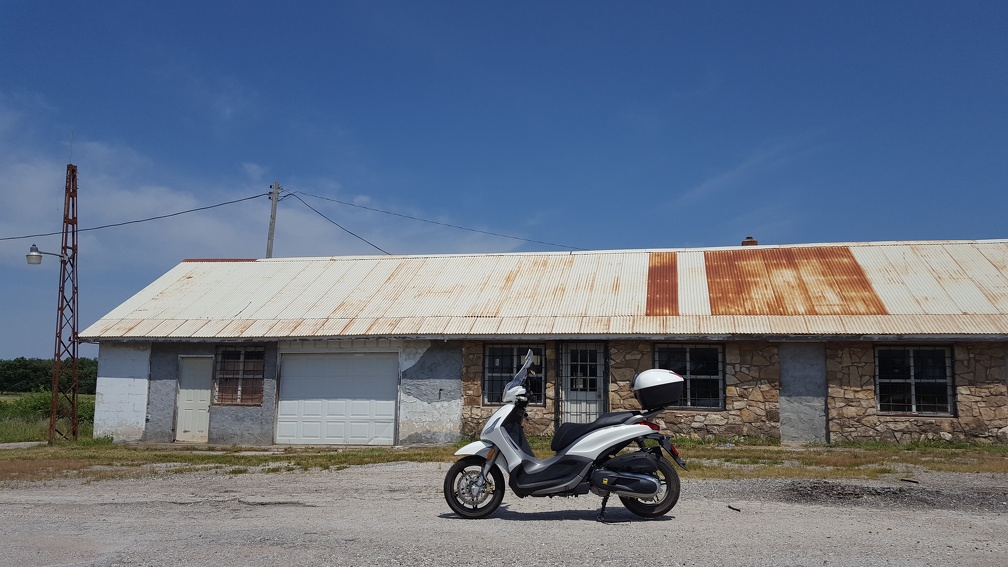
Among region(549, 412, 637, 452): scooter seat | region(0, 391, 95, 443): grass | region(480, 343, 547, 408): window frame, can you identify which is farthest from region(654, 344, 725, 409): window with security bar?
region(0, 391, 95, 443): grass

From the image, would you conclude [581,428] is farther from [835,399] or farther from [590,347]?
[835,399]

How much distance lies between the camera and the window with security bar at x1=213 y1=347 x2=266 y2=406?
18.9 m

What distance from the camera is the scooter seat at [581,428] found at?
762 cm

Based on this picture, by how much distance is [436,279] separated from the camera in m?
20.9

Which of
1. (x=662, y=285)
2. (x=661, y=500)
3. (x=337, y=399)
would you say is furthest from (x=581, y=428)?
(x=337, y=399)

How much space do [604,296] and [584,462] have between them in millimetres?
11199

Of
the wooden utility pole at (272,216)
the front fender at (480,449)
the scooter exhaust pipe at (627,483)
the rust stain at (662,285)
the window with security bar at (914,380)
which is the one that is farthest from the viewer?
the wooden utility pole at (272,216)

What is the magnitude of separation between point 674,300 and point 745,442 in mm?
3376

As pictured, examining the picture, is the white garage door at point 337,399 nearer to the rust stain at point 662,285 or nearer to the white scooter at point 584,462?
the rust stain at point 662,285

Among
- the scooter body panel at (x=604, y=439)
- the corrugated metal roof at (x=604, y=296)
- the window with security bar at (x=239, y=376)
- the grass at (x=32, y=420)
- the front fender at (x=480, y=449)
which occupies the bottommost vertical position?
the grass at (x=32, y=420)

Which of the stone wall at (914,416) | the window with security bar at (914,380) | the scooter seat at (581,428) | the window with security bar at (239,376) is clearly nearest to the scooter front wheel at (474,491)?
the scooter seat at (581,428)

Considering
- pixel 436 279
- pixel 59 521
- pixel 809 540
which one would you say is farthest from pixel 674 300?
pixel 59 521

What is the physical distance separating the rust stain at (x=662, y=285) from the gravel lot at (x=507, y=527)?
7514 mm

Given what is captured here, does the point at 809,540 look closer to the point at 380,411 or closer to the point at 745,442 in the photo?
the point at 745,442
